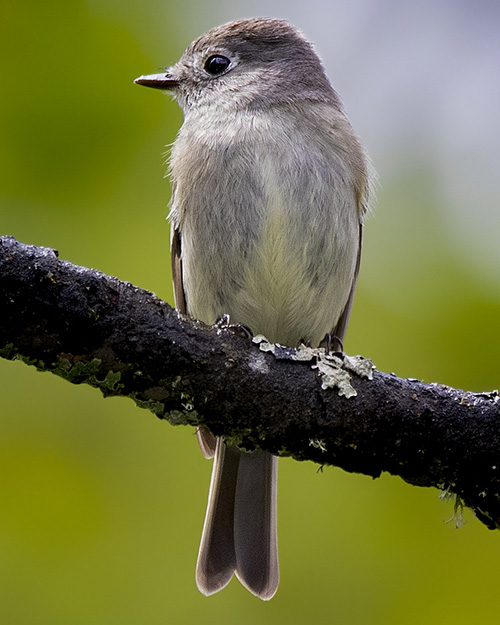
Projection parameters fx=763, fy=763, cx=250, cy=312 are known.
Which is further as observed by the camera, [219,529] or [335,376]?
[219,529]

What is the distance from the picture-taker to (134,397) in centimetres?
237

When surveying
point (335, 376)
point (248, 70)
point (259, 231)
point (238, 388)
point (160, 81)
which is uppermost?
point (248, 70)

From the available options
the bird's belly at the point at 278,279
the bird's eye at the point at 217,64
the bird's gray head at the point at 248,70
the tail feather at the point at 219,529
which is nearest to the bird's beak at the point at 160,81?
the bird's gray head at the point at 248,70

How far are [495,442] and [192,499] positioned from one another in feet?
4.40

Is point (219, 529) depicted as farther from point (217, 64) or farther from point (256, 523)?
point (217, 64)

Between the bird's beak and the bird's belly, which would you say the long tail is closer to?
the bird's belly

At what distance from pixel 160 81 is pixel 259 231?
3.61 feet

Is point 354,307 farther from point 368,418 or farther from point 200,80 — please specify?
point 200,80

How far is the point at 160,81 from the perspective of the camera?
4078 millimetres

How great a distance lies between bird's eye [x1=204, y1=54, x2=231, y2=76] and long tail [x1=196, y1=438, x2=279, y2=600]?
212 cm

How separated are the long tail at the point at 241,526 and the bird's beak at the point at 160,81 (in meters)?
1.73

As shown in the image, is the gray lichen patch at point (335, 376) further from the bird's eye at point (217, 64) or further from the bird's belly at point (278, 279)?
the bird's eye at point (217, 64)

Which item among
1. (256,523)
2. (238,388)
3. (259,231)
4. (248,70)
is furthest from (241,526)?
(248,70)

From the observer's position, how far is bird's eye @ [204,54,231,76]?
437cm
